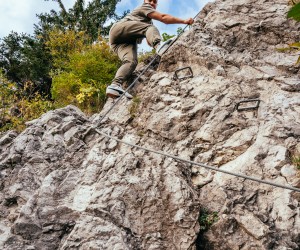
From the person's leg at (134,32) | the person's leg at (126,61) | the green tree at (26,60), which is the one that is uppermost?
the green tree at (26,60)

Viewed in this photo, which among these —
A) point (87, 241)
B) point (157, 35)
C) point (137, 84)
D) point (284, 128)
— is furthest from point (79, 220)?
point (157, 35)

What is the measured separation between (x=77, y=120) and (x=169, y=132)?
171cm

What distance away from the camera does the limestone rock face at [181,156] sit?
3307 millimetres

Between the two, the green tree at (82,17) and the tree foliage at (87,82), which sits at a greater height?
the green tree at (82,17)

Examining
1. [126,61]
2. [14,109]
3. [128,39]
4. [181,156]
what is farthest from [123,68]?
[14,109]

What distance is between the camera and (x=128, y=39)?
6.38m

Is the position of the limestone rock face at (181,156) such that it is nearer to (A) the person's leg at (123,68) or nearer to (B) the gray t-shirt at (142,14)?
(A) the person's leg at (123,68)

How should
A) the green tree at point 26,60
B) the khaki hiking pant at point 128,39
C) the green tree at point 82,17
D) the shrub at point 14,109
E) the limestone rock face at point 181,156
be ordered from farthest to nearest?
the green tree at point 82,17 → the green tree at point 26,60 → the shrub at point 14,109 → the khaki hiking pant at point 128,39 → the limestone rock face at point 181,156

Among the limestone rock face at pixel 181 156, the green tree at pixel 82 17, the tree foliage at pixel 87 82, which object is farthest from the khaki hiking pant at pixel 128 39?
the green tree at pixel 82 17

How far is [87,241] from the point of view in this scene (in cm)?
312

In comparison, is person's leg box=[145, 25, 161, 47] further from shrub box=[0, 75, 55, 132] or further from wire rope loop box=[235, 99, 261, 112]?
shrub box=[0, 75, 55, 132]

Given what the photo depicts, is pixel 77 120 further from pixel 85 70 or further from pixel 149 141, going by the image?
pixel 85 70

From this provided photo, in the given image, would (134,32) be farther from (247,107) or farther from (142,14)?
(247,107)

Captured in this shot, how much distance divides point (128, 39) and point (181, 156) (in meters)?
3.20
